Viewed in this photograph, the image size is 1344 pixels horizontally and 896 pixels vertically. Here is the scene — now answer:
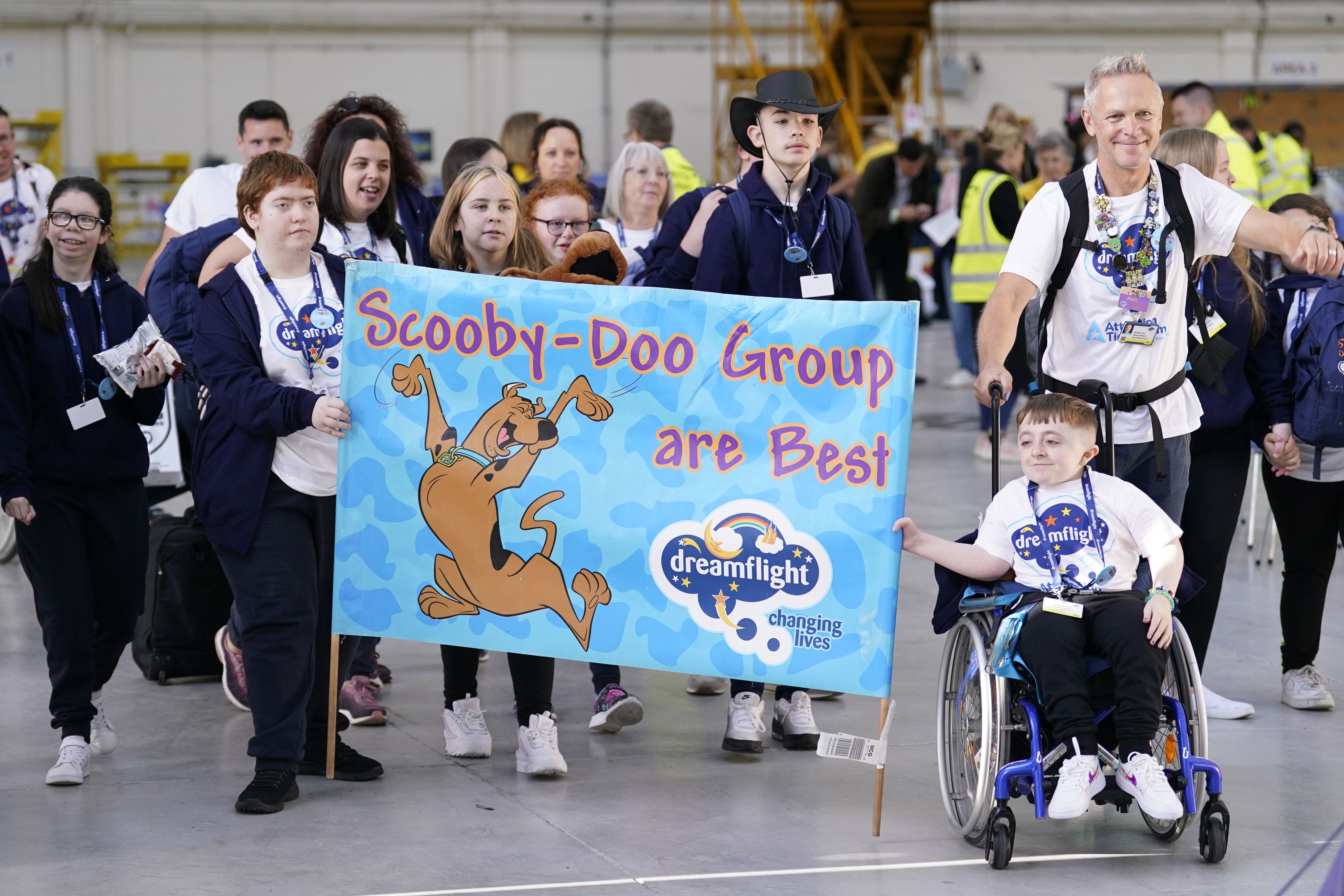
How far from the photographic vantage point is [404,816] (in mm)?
3686

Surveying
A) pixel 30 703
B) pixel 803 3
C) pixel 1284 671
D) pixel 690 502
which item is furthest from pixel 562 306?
pixel 803 3

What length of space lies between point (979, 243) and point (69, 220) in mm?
6858

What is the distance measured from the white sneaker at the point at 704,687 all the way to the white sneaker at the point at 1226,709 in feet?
5.01

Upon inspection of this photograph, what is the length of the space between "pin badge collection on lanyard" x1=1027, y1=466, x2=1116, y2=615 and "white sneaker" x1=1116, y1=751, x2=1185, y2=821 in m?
0.40

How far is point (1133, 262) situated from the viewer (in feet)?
12.2

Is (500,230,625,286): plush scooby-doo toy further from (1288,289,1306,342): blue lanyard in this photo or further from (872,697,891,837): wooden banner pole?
(1288,289,1306,342): blue lanyard

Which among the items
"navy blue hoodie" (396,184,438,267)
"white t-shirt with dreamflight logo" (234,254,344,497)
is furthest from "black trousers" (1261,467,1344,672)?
"white t-shirt with dreamflight logo" (234,254,344,497)

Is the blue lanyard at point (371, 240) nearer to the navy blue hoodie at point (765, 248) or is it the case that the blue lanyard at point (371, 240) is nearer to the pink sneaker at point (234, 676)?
the navy blue hoodie at point (765, 248)

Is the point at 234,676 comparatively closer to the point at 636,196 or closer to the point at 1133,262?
the point at 636,196

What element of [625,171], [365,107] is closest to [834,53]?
[625,171]

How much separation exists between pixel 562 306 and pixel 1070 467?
1.31m

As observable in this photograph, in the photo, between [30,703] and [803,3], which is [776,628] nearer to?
[30,703]

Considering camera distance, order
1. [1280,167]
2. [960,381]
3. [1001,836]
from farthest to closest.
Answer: [960,381] → [1280,167] → [1001,836]

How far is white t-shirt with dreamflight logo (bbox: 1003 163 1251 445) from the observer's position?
372 centimetres
